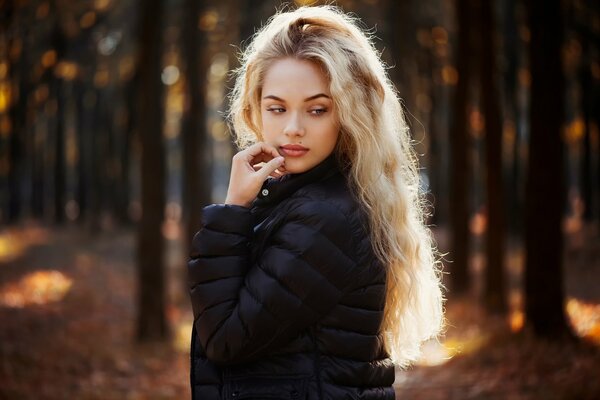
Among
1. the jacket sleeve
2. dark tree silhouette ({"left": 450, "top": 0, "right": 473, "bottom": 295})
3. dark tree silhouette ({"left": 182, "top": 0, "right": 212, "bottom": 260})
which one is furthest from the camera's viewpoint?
dark tree silhouette ({"left": 182, "top": 0, "right": 212, "bottom": 260})

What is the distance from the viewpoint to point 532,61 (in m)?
10.4

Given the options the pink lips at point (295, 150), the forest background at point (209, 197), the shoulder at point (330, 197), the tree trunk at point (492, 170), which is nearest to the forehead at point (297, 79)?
the pink lips at point (295, 150)

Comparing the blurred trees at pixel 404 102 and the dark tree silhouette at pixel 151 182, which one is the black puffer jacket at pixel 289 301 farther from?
the dark tree silhouette at pixel 151 182

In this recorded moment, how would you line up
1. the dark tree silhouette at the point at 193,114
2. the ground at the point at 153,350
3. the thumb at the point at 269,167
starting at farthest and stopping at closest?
the dark tree silhouette at the point at 193,114
the ground at the point at 153,350
the thumb at the point at 269,167

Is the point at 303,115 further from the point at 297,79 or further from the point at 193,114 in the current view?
the point at 193,114

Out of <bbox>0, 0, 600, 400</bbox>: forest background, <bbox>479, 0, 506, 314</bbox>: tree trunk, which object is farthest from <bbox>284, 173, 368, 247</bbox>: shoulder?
<bbox>479, 0, 506, 314</bbox>: tree trunk

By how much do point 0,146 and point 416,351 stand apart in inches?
1319

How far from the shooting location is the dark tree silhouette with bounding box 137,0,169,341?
1295cm

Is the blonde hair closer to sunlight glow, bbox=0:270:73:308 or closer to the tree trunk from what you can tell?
the tree trunk

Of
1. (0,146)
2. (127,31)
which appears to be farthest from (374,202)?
(0,146)

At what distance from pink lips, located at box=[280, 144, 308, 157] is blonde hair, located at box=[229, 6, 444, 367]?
15 cm

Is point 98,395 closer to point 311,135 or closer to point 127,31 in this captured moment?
point 311,135

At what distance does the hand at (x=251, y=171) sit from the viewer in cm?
295

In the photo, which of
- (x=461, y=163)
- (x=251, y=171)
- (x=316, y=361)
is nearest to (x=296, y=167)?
(x=251, y=171)
